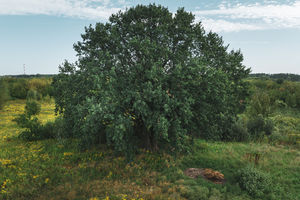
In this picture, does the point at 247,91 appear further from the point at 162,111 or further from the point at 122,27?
the point at 122,27

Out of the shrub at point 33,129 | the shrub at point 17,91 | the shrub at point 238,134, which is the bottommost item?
the shrub at point 238,134

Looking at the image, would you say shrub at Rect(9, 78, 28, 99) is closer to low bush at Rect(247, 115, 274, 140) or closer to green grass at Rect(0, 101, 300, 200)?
green grass at Rect(0, 101, 300, 200)

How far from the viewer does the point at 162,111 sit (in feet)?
34.7

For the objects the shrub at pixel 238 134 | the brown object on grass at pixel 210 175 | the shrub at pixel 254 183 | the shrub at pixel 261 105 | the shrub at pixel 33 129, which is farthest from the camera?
the shrub at pixel 261 105

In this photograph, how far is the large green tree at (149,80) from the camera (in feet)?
32.5

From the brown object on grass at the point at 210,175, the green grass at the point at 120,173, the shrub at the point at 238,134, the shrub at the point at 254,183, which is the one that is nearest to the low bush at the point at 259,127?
the shrub at the point at 238,134

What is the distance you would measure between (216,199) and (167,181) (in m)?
3.11

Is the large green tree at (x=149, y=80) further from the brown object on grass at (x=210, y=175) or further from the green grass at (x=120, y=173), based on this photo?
the brown object on grass at (x=210, y=175)

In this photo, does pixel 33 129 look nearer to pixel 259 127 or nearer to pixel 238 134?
pixel 238 134

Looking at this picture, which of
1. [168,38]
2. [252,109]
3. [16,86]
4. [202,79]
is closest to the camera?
[202,79]

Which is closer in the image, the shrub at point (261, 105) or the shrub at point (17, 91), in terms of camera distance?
the shrub at point (261, 105)

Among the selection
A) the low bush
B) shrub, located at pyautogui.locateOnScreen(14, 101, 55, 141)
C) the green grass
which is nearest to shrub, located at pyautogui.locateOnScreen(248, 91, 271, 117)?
the low bush

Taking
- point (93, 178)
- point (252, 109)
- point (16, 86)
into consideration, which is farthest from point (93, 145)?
point (16, 86)

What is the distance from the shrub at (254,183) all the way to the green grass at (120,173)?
0.42 metres
